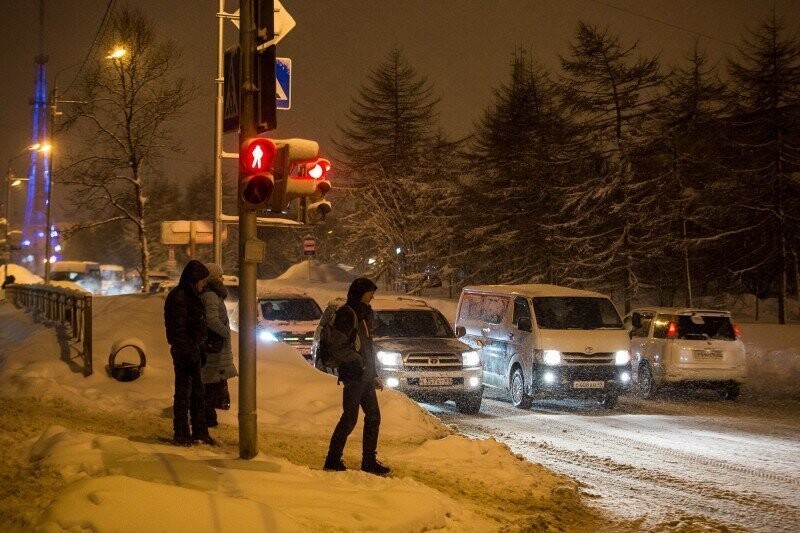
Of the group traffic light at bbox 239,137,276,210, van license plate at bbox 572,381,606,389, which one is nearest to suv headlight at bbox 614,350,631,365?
van license plate at bbox 572,381,606,389

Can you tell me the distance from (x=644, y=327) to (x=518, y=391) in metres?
4.10

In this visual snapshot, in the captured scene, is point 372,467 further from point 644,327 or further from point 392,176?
point 392,176

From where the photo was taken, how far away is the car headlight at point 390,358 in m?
13.8

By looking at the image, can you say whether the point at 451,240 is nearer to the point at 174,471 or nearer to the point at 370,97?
the point at 370,97

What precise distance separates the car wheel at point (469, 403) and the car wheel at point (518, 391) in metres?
1.26

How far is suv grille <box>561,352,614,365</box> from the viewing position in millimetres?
14961

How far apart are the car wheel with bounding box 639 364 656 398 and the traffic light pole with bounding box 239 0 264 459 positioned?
11.4 meters

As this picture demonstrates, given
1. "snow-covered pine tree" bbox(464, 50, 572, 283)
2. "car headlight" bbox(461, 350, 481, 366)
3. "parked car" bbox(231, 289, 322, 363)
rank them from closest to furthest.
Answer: "car headlight" bbox(461, 350, 481, 366), "parked car" bbox(231, 289, 322, 363), "snow-covered pine tree" bbox(464, 50, 572, 283)

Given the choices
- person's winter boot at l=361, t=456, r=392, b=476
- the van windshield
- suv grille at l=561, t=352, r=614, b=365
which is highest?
the van windshield

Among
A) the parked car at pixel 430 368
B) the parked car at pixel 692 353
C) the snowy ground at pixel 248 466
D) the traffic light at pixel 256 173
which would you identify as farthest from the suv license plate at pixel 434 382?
the traffic light at pixel 256 173

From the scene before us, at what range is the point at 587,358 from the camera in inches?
594

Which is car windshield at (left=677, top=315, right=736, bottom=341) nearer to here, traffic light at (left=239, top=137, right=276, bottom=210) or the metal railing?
the metal railing

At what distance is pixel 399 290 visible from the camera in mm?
56281

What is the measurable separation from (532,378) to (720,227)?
26.6 metres
